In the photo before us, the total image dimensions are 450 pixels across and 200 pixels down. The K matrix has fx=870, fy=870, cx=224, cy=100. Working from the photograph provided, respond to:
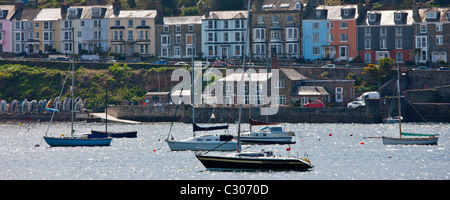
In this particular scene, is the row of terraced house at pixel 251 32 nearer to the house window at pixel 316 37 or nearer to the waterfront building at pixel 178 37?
the house window at pixel 316 37

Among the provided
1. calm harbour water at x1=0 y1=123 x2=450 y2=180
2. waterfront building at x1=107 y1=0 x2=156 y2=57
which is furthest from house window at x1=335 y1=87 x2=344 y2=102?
waterfront building at x1=107 y1=0 x2=156 y2=57

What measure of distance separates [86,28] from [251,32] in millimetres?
24547

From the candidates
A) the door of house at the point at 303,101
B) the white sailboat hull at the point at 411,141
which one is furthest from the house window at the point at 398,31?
the white sailboat hull at the point at 411,141

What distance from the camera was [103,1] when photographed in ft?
443

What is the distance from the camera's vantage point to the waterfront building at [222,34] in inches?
4616

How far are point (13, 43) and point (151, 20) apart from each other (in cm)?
2115

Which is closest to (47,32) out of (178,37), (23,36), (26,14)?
(23,36)

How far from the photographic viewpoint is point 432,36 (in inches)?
4257

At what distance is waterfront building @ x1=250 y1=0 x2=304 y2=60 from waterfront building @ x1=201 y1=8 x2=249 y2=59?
2.53 metres

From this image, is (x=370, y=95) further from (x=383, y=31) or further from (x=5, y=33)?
(x=5, y=33)

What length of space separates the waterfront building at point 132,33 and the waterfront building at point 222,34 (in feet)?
26.3

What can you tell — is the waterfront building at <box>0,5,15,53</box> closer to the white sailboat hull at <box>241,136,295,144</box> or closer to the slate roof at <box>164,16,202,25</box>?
the slate roof at <box>164,16,202,25</box>

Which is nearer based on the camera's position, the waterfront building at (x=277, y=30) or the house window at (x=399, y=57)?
the house window at (x=399, y=57)
